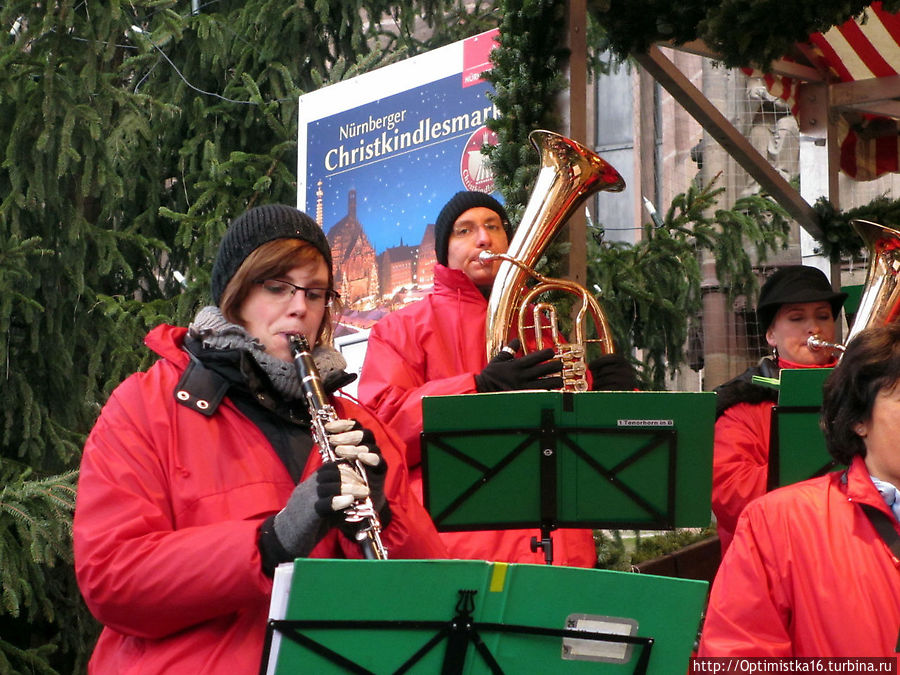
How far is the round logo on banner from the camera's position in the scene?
554 centimetres

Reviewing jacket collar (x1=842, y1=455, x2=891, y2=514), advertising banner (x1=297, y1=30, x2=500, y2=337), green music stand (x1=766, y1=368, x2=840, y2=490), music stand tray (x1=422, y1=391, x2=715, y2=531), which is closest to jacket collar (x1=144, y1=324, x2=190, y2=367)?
music stand tray (x1=422, y1=391, x2=715, y2=531)

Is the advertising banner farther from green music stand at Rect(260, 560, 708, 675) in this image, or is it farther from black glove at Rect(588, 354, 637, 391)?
green music stand at Rect(260, 560, 708, 675)

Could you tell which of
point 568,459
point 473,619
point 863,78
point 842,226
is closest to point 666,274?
point 842,226

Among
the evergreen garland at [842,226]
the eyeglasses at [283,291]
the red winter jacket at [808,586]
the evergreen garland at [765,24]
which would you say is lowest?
the red winter jacket at [808,586]

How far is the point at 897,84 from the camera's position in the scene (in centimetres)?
719

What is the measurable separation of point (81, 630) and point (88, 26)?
302 centimetres

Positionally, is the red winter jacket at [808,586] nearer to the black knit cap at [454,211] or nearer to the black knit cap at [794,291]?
the black knit cap at [454,211]

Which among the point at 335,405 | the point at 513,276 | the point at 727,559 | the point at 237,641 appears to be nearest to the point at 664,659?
the point at 727,559

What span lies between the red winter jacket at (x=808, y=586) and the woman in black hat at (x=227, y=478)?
0.69 metres

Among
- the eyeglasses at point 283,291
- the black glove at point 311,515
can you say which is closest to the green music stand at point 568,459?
the eyeglasses at point 283,291

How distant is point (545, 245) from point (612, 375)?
0.65 meters

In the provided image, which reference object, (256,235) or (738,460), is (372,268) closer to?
(738,460)

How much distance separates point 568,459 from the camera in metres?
3.66

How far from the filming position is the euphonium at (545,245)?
4.32 meters
